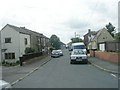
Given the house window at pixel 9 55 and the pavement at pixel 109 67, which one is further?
the house window at pixel 9 55

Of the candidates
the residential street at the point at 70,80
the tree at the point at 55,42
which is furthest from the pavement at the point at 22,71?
the tree at the point at 55,42

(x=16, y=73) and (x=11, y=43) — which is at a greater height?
(x=11, y=43)

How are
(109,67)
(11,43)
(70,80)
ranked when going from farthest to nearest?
(11,43)
(109,67)
(70,80)

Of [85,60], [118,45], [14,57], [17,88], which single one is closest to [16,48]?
[14,57]

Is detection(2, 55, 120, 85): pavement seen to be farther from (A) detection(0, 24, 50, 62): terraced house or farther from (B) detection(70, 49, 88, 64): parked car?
(A) detection(0, 24, 50, 62): terraced house

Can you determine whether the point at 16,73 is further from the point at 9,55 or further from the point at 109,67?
the point at 9,55

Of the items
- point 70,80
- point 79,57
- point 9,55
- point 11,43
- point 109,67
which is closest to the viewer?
point 70,80

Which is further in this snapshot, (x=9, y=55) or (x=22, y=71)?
(x=9, y=55)

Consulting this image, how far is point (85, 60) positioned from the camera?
106 ft

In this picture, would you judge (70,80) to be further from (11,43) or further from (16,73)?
(11,43)

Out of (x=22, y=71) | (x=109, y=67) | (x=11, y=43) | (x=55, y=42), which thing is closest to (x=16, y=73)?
(x=22, y=71)

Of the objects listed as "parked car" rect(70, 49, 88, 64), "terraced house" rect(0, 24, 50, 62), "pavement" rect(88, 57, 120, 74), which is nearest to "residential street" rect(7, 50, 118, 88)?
"pavement" rect(88, 57, 120, 74)

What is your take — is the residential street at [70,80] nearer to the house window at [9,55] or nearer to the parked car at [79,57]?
the parked car at [79,57]

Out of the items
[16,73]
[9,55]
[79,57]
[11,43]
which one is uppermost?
[11,43]
